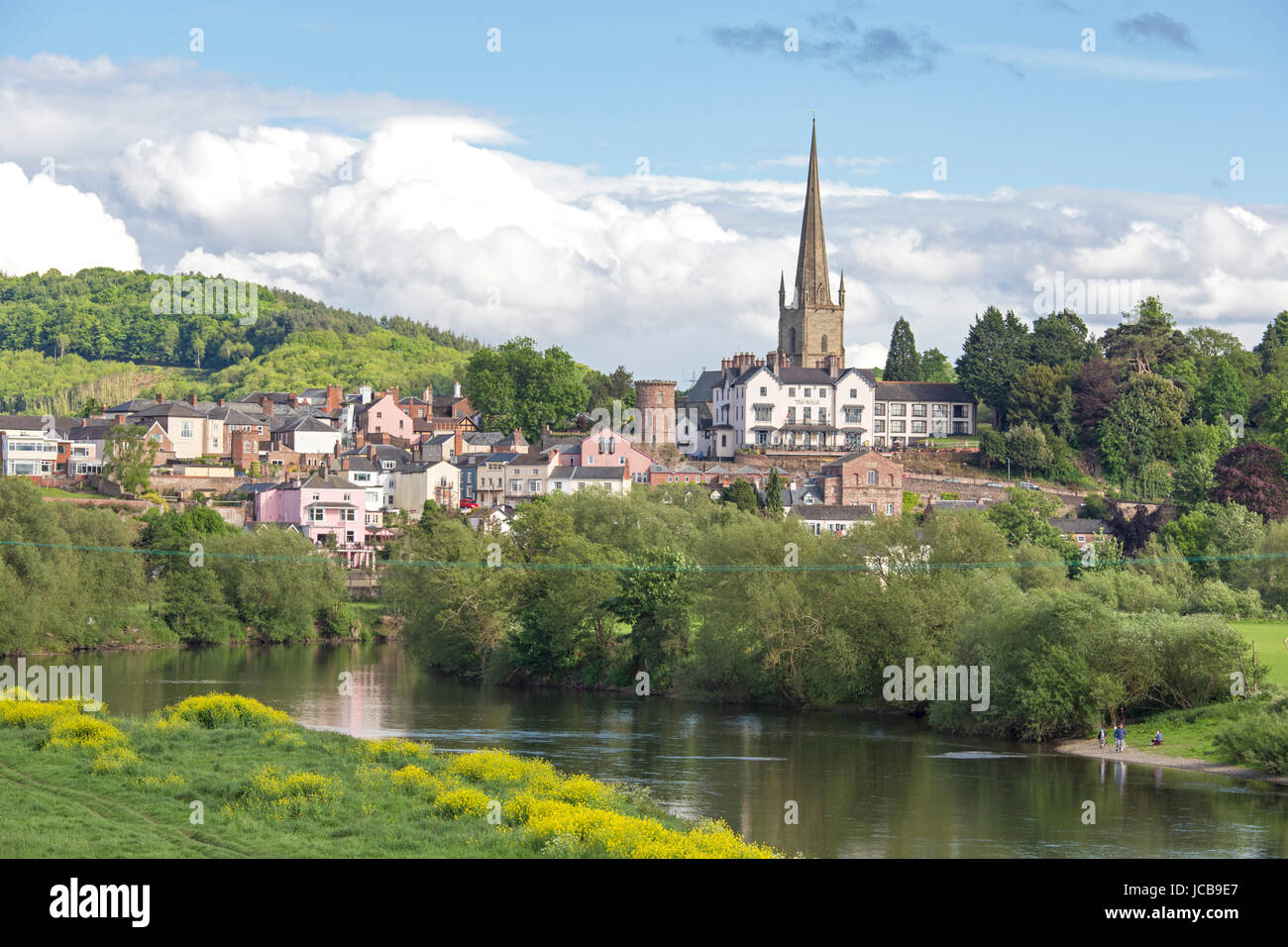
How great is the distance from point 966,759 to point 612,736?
1058 cm

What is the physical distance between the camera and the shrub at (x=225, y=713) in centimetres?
3772

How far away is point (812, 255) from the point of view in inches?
4678

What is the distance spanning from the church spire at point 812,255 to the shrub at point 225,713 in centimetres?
8297

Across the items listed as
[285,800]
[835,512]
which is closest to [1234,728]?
[285,800]

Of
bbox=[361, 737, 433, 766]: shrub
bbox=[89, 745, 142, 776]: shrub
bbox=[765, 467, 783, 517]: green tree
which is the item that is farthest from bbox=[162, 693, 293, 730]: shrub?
bbox=[765, 467, 783, 517]: green tree

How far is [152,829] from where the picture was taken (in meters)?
23.6

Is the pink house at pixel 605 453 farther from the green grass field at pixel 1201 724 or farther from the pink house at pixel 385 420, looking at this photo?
the green grass field at pixel 1201 724

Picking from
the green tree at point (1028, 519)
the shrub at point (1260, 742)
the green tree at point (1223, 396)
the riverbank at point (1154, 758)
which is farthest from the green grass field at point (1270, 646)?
the green tree at point (1223, 396)

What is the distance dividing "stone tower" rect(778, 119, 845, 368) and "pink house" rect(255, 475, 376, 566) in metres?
39.6

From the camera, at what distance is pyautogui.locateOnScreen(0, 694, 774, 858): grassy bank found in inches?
891

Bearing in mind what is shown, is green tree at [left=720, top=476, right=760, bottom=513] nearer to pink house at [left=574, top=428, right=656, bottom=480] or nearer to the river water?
pink house at [left=574, top=428, right=656, bottom=480]

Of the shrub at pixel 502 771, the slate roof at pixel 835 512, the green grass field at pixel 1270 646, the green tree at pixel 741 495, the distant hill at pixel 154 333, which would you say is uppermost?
the distant hill at pixel 154 333
